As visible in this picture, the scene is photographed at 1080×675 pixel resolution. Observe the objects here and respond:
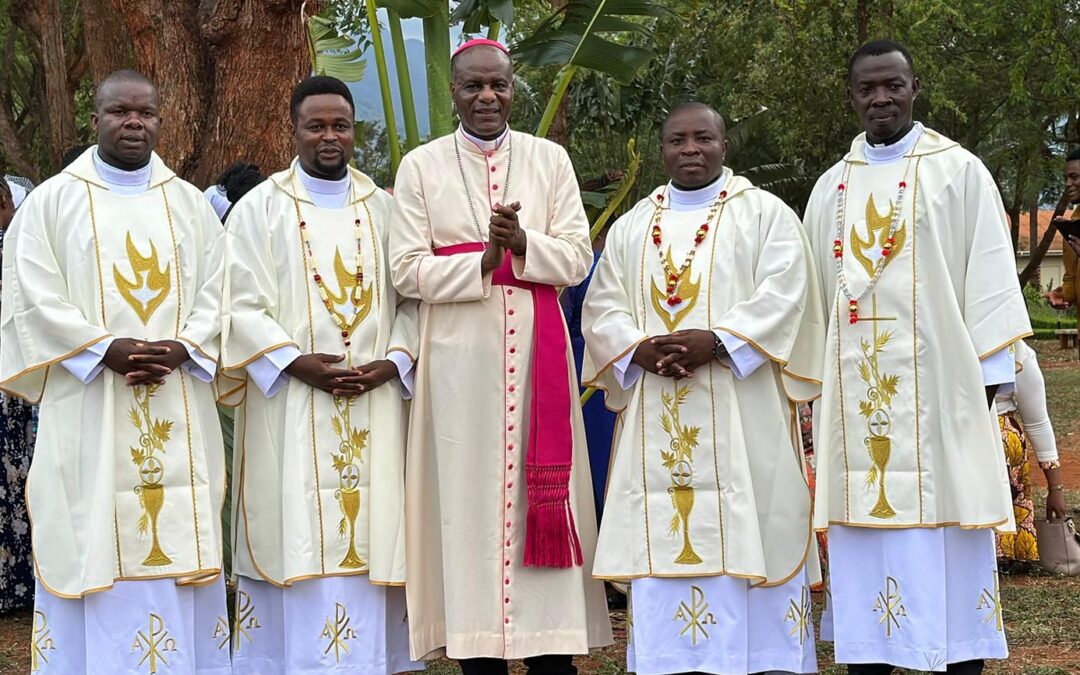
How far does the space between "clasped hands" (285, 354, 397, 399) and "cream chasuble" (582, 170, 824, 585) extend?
0.93 m

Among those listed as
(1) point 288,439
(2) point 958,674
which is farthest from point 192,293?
(2) point 958,674

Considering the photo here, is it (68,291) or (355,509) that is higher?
(68,291)

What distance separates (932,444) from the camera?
17.6 feet

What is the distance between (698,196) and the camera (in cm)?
571

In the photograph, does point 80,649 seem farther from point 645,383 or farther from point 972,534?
point 972,534

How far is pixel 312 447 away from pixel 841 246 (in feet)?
7.50

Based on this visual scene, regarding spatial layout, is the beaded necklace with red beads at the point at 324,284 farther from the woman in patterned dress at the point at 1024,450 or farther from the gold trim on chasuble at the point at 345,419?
the woman in patterned dress at the point at 1024,450

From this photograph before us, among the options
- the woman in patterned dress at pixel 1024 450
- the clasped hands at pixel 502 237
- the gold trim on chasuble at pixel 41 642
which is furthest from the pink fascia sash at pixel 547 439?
the woman in patterned dress at pixel 1024 450

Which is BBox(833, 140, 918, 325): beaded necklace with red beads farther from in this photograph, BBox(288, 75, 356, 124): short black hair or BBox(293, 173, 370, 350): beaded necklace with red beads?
BBox(288, 75, 356, 124): short black hair

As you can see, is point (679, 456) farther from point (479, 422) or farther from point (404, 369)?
point (404, 369)

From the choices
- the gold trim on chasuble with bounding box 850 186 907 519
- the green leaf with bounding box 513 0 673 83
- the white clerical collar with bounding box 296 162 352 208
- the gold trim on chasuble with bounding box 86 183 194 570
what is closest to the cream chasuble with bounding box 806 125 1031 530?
the gold trim on chasuble with bounding box 850 186 907 519

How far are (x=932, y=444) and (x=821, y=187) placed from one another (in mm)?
1168

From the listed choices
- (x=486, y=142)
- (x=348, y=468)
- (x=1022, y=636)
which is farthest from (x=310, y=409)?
(x=1022, y=636)

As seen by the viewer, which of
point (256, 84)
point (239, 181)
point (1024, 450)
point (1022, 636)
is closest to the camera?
point (1022, 636)
